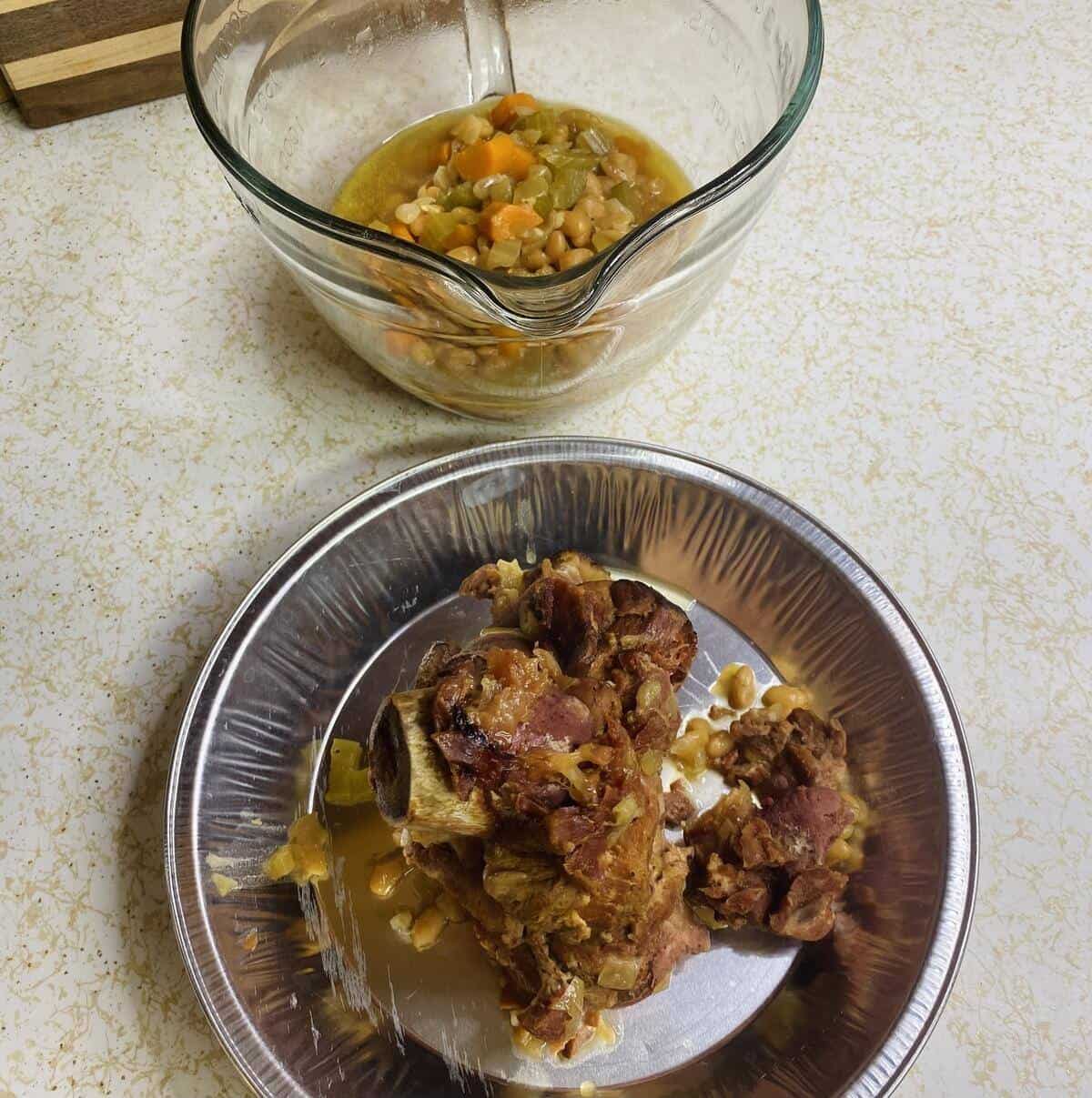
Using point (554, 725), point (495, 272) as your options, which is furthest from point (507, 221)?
point (554, 725)

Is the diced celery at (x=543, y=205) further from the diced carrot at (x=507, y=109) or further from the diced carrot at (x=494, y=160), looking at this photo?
the diced carrot at (x=507, y=109)

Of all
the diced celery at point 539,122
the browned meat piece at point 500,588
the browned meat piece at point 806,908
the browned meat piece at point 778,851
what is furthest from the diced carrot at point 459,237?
the browned meat piece at point 806,908

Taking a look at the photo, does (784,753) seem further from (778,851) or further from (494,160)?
(494,160)

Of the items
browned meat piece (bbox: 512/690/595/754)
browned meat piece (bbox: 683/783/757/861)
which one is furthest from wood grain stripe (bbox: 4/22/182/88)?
browned meat piece (bbox: 683/783/757/861)

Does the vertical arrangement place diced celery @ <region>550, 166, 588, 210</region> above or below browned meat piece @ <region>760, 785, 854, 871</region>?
above

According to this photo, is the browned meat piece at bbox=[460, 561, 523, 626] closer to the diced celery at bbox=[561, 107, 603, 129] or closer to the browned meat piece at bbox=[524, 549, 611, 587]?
the browned meat piece at bbox=[524, 549, 611, 587]

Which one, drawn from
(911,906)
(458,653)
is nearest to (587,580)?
(458,653)
